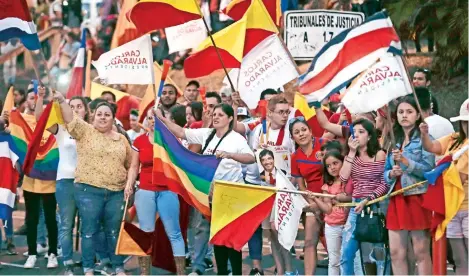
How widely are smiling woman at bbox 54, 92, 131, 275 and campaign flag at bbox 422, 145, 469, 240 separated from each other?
3802 mm

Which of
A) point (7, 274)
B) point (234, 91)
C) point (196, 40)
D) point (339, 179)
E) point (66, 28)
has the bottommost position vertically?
point (7, 274)

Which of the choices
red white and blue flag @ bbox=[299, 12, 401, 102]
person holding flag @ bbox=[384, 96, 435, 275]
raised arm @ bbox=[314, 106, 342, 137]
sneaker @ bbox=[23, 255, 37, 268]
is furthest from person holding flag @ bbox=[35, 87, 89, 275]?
person holding flag @ bbox=[384, 96, 435, 275]

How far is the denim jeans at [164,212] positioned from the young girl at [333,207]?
177cm

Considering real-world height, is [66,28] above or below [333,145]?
above

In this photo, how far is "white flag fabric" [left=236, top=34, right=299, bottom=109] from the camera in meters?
13.2

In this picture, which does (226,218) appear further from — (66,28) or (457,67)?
(66,28)

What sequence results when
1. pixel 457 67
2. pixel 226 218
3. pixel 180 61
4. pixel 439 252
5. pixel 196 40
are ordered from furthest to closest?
pixel 180 61 < pixel 457 67 < pixel 196 40 < pixel 226 218 < pixel 439 252

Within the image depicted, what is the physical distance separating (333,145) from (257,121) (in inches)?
79.9

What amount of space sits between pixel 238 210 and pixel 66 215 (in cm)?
258

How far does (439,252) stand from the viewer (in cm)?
1091

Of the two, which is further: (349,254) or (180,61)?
(180,61)

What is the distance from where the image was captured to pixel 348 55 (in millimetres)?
10789

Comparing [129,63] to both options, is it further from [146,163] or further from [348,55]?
[348,55]

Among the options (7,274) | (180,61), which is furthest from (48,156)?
(180,61)
